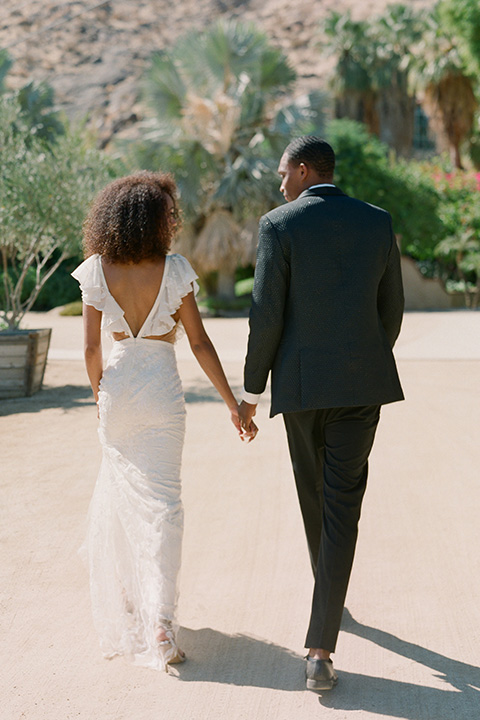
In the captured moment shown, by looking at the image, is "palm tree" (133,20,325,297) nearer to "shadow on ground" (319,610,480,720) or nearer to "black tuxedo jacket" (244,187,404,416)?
"black tuxedo jacket" (244,187,404,416)

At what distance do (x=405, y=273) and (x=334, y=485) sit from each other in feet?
78.6

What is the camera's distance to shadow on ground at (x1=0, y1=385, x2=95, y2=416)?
28.3ft

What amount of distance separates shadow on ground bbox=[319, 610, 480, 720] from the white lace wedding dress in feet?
2.23

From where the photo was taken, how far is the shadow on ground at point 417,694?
8.86 feet

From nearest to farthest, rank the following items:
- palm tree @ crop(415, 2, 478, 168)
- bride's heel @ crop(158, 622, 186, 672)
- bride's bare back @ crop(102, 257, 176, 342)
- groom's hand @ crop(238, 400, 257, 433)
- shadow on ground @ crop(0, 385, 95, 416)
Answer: bride's heel @ crop(158, 622, 186, 672)
bride's bare back @ crop(102, 257, 176, 342)
groom's hand @ crop(238, 400, 257, 433)
shadow on ground @ crop(0, 385, 95, 416)
palm tree @ crop(415, 2, 478, 168)

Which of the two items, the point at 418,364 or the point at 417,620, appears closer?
the point at 417,620

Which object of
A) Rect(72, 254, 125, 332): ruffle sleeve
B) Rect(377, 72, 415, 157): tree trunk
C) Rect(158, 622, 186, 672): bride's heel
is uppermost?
Rect(377, 72, 415, 157): tree trunk

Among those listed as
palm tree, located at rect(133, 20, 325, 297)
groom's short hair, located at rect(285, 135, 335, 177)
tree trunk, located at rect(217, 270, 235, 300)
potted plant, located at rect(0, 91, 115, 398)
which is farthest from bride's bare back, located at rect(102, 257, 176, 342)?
tree trunk, located at rect(217, 270, 235, 300)

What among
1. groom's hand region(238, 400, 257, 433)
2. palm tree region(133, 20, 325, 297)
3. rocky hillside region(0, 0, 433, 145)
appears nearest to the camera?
groom's hand region(238, 400, 257, 433)

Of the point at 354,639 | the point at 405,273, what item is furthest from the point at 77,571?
the point at 405,273

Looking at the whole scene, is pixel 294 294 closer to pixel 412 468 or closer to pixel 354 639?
pixel 354 639

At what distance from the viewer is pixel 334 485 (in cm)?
297

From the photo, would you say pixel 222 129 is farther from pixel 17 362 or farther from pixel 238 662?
pixel 238 662

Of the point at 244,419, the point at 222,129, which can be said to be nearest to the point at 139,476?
the point at 244,419
